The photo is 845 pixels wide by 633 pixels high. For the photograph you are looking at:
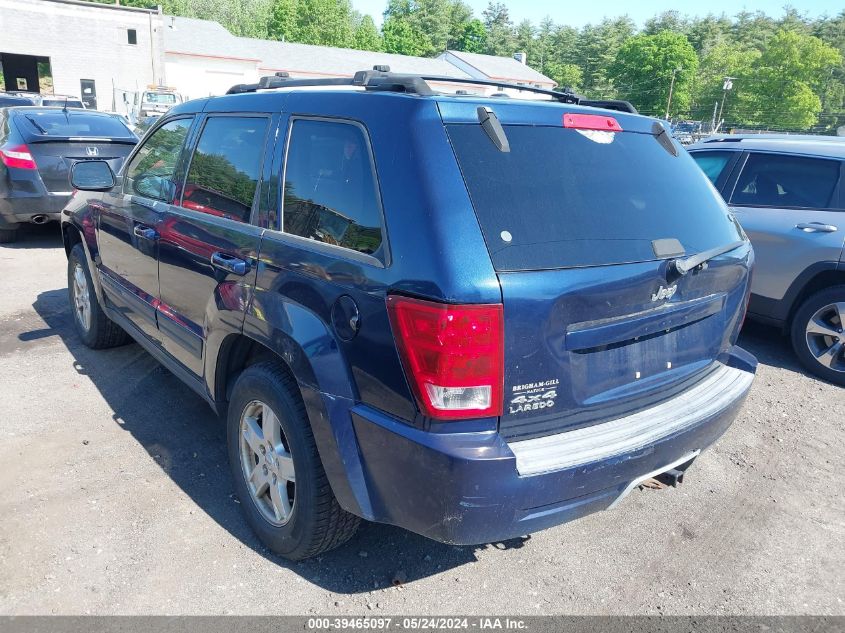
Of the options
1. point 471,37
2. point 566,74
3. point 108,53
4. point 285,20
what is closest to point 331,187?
point 108,53

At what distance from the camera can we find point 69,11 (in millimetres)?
38125

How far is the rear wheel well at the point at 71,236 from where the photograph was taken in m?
5.29

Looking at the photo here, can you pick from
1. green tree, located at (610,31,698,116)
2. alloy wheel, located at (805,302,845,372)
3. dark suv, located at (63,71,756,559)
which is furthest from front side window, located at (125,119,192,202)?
green tree, located at (610,31,698,116)

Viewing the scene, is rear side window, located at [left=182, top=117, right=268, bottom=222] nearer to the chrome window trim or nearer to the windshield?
the chrome window trim

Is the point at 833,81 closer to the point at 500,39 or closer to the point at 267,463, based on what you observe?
the point at 500,39

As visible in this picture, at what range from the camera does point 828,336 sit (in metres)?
5.28

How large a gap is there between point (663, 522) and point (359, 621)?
164 centimetres

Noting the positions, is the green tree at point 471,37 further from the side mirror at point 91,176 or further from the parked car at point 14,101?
the side mirror at point 91,176

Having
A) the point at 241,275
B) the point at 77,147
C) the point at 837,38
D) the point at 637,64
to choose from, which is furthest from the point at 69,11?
the point at 837,38

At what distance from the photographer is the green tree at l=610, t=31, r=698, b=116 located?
3081 inches

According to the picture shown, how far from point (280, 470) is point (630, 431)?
144cm

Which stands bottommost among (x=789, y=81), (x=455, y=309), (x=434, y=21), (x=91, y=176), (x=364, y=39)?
(x=91, y=176)

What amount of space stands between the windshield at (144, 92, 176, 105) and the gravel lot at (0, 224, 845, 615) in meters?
27.3

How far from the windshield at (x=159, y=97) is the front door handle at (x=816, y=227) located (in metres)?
28.2
